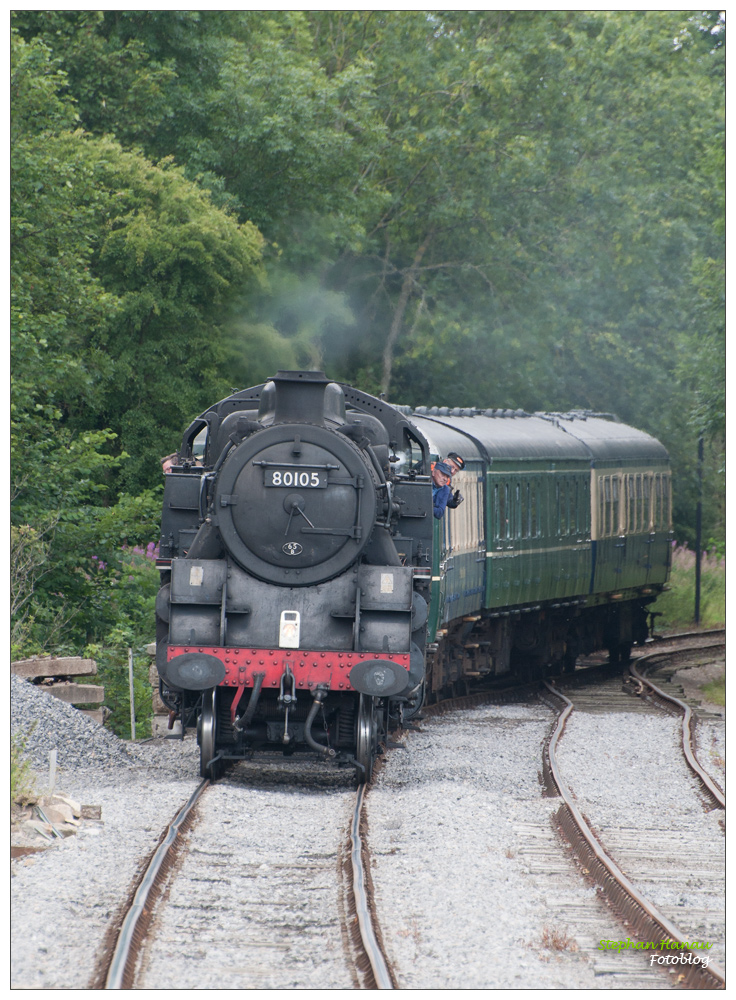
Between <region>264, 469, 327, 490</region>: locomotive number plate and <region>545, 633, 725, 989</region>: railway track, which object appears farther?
<region>264, 469, 327, 490</region>: locomotive number plate

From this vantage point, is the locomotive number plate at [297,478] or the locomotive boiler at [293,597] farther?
the locomotive number plate at [297,478]

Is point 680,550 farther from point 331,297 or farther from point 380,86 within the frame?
point 380,86

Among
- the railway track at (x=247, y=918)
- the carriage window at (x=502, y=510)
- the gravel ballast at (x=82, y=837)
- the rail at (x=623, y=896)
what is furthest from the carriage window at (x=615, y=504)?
the railway track at (x=247, y=918)

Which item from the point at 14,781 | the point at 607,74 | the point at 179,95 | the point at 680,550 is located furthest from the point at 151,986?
the point at 607,74

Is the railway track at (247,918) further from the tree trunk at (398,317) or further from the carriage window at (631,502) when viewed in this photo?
the tree trunk at (398,317)

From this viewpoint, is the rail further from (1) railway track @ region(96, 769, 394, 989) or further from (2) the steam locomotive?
(2) the steam locomotive

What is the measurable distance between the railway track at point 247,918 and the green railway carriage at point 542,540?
Answer: 5136 millimetres

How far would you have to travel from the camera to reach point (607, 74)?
36.8m

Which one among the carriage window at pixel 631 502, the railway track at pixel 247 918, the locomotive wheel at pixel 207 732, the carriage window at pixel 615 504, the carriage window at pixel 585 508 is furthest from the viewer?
the carriage window at pixel 631 502

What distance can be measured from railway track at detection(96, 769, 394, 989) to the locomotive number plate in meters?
2.77

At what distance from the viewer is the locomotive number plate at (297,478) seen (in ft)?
32.4

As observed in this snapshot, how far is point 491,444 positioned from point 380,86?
59.9 feet

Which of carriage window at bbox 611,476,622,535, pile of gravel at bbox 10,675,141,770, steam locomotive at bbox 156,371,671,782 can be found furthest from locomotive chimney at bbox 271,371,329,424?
carriage window at bbox 611,476,622,535

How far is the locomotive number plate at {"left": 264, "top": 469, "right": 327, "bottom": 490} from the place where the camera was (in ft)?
32.4
